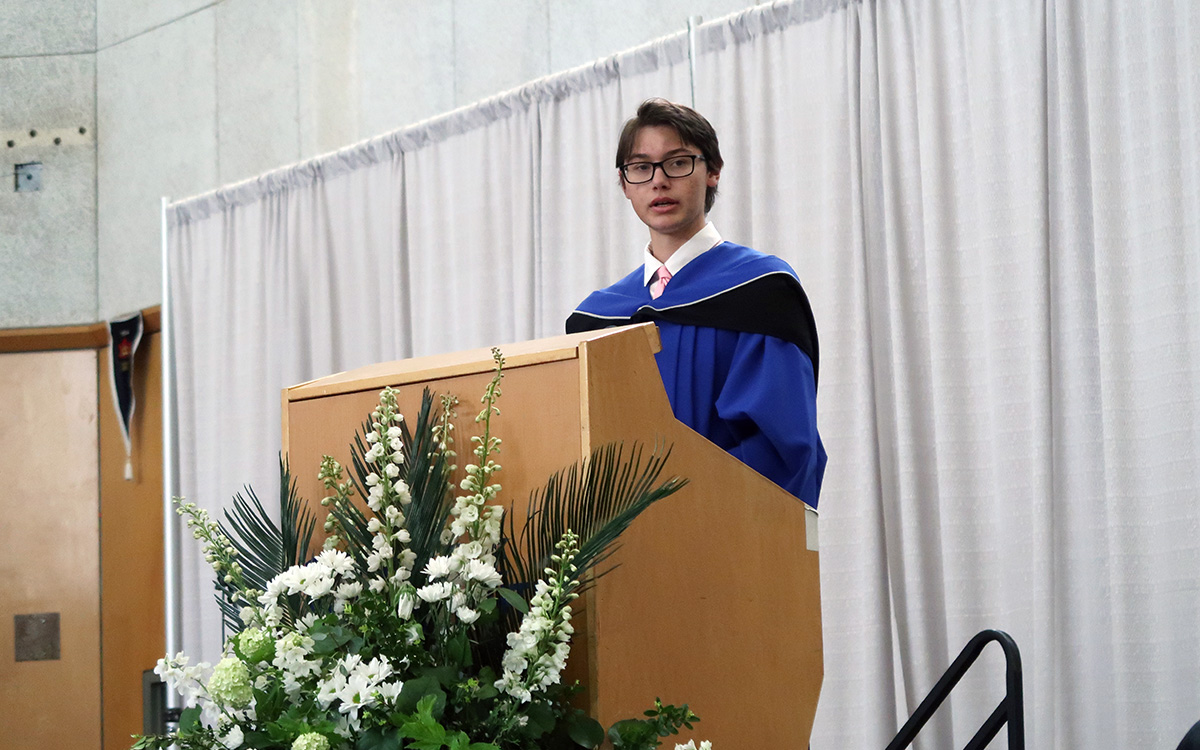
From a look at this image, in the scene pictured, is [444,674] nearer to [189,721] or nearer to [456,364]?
[189,721]

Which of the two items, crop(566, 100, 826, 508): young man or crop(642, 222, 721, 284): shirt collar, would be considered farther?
crop(642, 222, 721, 284): shirt collar

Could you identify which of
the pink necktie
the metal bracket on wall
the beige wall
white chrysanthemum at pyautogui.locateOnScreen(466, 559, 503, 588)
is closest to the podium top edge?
white chrysanthemum at pyautogui.locateOnScreen(466, 559, 503, 588)

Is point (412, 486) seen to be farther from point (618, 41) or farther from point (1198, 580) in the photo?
point (618, 41)

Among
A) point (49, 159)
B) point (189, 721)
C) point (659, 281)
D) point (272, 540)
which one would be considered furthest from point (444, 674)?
point (49, 159)

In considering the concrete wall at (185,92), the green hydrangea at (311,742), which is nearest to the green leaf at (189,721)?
the green hydrangea at (311,742)

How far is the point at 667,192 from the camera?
2.15 metres

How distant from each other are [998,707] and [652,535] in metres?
1.12

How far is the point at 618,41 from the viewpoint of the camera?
14.6ft

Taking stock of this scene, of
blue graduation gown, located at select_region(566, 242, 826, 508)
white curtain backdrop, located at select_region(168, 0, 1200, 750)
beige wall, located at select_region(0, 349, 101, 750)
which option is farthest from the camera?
beige wall, located at select_region(0, 349, 101, 750)

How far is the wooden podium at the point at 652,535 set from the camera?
135cm

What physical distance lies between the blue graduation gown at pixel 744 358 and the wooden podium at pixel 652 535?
165mm

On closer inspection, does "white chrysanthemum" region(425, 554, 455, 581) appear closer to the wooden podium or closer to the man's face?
the wooden podium

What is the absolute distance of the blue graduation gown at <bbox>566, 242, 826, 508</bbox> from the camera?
1.84 m

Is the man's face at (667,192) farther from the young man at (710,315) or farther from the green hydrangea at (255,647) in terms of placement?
the green hydrangea at (255,647)
